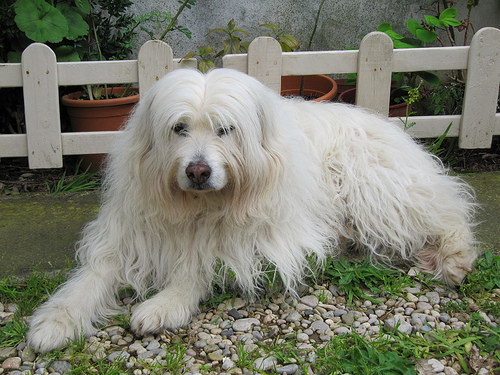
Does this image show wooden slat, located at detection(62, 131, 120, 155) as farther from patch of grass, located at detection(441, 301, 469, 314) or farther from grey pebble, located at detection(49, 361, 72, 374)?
patch of grass, located at detection(441, 301, 469, 314)

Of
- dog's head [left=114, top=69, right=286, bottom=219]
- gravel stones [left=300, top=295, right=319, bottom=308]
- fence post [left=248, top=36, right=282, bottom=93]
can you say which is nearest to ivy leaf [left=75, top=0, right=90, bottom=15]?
fence post [left=248, top=36, right=282, bottom=93]

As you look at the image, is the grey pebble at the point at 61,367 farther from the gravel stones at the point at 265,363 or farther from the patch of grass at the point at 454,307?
the patch of grass at the point at 454,307

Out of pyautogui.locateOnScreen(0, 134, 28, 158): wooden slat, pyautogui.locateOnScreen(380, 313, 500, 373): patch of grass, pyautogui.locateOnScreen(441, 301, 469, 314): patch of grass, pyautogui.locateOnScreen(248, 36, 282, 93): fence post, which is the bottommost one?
pyautogui.locateOnScreen(380, 313, 500, 373): patch of grass

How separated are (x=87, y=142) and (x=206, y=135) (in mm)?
1987

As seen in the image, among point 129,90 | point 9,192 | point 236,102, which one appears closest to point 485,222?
point 236,102

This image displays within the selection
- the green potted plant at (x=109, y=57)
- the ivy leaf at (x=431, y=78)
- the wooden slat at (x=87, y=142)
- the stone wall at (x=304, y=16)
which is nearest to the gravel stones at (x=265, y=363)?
the wooden slat at (x=87, y=142)

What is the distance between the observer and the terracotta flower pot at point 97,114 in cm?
455

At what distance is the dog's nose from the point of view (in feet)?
8.38

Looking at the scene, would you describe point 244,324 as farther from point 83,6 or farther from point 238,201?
point 83,6

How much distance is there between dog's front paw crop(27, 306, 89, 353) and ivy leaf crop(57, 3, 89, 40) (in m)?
2.53

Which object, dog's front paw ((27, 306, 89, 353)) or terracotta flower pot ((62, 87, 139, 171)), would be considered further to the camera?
terracotta flower pot ((62, 87, 139, 171))

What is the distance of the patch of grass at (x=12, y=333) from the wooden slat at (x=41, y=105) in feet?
5.88

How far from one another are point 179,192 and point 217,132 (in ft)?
1.06

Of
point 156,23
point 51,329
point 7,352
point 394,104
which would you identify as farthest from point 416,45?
point 7,352
